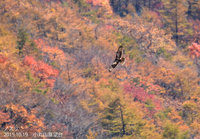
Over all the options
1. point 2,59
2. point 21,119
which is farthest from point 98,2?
point 21,119

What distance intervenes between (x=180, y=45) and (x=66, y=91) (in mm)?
16901

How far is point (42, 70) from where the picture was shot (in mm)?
22281


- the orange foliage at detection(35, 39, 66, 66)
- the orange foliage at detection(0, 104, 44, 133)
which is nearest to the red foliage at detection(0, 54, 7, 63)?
the orange foliage at detection(35, 39, 66, 66)

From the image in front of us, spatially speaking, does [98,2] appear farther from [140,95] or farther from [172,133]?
[172,133]

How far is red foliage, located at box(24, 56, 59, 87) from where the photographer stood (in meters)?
21.7

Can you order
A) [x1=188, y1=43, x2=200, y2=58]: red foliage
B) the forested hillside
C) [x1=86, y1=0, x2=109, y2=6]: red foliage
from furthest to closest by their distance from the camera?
[x1=86, y1=0, x2=109, y2=6]: red foliage → [x1=188, y1=43, x2=200, y2=58]: red foliage → the forested hillside

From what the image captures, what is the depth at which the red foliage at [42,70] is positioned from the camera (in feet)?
71.3

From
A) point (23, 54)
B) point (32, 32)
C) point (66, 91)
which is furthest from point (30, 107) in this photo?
point (32, 32)

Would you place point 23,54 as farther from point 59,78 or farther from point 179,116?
point 179,116

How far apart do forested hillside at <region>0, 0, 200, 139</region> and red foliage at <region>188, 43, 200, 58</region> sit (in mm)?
98

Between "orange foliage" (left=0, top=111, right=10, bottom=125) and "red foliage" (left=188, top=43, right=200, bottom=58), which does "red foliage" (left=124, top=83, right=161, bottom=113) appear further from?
"orange foliage" (left=0, top=111, right=10, bottom=125)

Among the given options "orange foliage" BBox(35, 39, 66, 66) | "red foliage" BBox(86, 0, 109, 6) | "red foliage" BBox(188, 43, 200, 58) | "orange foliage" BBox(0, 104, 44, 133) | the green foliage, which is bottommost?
the green foliage

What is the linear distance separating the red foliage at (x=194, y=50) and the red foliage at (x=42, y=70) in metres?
15.4

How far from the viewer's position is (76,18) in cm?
3050
